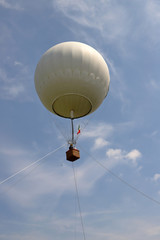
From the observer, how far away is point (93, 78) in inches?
674

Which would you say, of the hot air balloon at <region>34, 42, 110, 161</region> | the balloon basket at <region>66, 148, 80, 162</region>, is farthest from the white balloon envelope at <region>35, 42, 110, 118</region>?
the balloon basket at <region>66, 148, 80, 162</region>

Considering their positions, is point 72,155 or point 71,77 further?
point 72,155

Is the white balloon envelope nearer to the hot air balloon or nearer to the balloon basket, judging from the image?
the hot air balloon

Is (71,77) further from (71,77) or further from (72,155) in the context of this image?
(72,155)

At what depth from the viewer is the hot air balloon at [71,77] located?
54.4 ft

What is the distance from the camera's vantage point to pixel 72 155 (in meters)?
16.9

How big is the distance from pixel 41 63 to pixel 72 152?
7.48m

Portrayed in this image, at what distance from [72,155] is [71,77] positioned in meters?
5.95

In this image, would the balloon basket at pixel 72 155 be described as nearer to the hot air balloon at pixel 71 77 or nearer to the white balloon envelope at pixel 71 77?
the hot air balloon at pixel 71 77

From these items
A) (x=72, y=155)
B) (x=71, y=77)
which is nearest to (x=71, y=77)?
(x=71, y=77)

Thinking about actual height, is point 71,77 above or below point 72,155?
above

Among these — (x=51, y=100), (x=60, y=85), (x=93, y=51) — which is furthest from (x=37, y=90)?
(x=93, y=51)

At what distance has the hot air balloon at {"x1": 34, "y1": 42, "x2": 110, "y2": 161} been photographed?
54.4 feet

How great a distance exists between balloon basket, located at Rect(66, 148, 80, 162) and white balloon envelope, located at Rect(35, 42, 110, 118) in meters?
3.67
